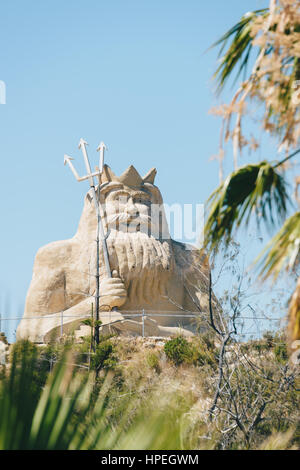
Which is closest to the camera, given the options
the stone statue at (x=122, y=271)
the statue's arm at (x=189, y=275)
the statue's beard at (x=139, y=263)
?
the stone statue at (x=122, y=271)

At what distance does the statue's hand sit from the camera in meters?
14.9

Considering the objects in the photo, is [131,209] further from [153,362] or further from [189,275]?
[153,362]

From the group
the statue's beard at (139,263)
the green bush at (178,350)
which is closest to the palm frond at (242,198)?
the green bush at (178,350)

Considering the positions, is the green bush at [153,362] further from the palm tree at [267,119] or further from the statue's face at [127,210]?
the palm tree at [267,119]

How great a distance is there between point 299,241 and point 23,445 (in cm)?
196

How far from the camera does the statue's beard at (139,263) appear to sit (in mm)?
15758

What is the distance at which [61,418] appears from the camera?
298cm

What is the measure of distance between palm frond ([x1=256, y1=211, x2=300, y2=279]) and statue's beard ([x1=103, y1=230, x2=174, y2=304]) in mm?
11988

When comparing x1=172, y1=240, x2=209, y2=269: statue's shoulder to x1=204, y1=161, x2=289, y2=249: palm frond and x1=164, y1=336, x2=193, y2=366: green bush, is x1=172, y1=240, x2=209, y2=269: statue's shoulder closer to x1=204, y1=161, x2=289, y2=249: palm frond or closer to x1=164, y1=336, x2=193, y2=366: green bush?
x1=164, y1=336, x2=193, y2=366: green bush

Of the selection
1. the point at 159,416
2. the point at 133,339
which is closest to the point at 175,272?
the point at 133,339

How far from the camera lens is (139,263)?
51.9ft

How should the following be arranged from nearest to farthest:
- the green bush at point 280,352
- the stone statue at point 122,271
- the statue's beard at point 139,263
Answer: the green bush at point 280,352 → the stone statue at point 122,271 → the statue's beard at point 139,263

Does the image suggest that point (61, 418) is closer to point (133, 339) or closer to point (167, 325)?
point (133, 339)

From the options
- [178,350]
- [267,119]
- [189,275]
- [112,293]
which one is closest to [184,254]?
[189,275]
